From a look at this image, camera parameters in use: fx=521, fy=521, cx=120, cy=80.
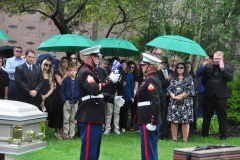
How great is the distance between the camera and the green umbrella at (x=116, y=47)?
13141mm

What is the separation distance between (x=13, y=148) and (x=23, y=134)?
20 centimetres

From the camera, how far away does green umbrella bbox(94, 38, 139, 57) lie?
13141 mm

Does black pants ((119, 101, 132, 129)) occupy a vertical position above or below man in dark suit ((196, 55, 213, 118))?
below

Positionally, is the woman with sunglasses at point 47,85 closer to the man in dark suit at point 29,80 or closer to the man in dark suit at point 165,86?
the man in dark suit at point 29,80

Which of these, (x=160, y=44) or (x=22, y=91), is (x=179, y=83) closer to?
(x=160, y=44)

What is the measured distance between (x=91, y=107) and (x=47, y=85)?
14.0ft

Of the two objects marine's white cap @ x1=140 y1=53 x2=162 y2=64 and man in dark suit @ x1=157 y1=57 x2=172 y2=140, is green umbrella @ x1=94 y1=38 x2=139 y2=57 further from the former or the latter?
marine's white cap @ x1=140 y1=53 x2=162 y2=64

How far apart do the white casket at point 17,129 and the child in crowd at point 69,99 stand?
542 centimetres

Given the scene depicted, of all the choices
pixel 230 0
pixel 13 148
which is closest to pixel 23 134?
→ pixel 13 148

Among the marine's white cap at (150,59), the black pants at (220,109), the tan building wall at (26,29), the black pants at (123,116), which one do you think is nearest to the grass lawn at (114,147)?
the black pants at (220,109)

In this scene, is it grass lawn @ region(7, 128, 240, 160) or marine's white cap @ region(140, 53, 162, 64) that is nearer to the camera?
marine's white cap @ region(140, 53, 162, 64)

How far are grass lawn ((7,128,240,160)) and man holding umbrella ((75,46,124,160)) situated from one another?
1734 millimetres

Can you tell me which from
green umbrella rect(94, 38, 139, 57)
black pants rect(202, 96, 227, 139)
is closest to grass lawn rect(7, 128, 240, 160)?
black pants rect(202, 96, 227, 139)

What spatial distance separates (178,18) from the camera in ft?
52.9
